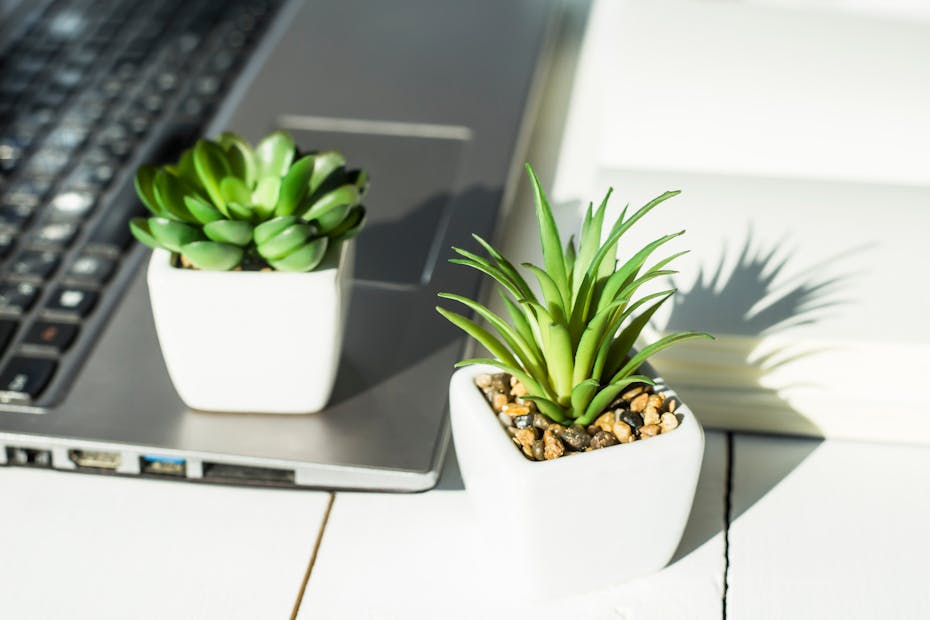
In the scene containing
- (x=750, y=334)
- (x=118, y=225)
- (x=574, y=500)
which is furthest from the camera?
(x=118, y=225)

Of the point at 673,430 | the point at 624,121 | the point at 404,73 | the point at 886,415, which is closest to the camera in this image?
the point at 673,430

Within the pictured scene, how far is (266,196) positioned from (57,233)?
0.64 ft

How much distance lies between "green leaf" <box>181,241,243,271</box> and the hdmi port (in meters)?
0.12

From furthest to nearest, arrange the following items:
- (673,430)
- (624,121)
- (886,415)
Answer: (624,121) < (886,415) < (673,430)

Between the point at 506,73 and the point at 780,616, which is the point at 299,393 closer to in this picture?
the point at 780,616

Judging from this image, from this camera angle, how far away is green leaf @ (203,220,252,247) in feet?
1.59

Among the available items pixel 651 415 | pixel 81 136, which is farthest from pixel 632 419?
pixel 81 136

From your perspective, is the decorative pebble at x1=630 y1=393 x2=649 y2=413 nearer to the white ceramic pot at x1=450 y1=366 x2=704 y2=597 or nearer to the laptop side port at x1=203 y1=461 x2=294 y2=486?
the white ceramic pot at x1=450 y1=366 x2=704 y2=597

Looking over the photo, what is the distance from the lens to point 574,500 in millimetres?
444

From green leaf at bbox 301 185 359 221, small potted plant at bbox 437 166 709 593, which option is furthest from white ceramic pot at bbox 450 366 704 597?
green leaf at bbox 301 185 359 221

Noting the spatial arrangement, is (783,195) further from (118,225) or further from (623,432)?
(118,225)

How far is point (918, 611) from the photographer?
480 millimetres

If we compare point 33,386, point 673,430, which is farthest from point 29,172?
point 673,430

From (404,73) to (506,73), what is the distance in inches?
3.0
